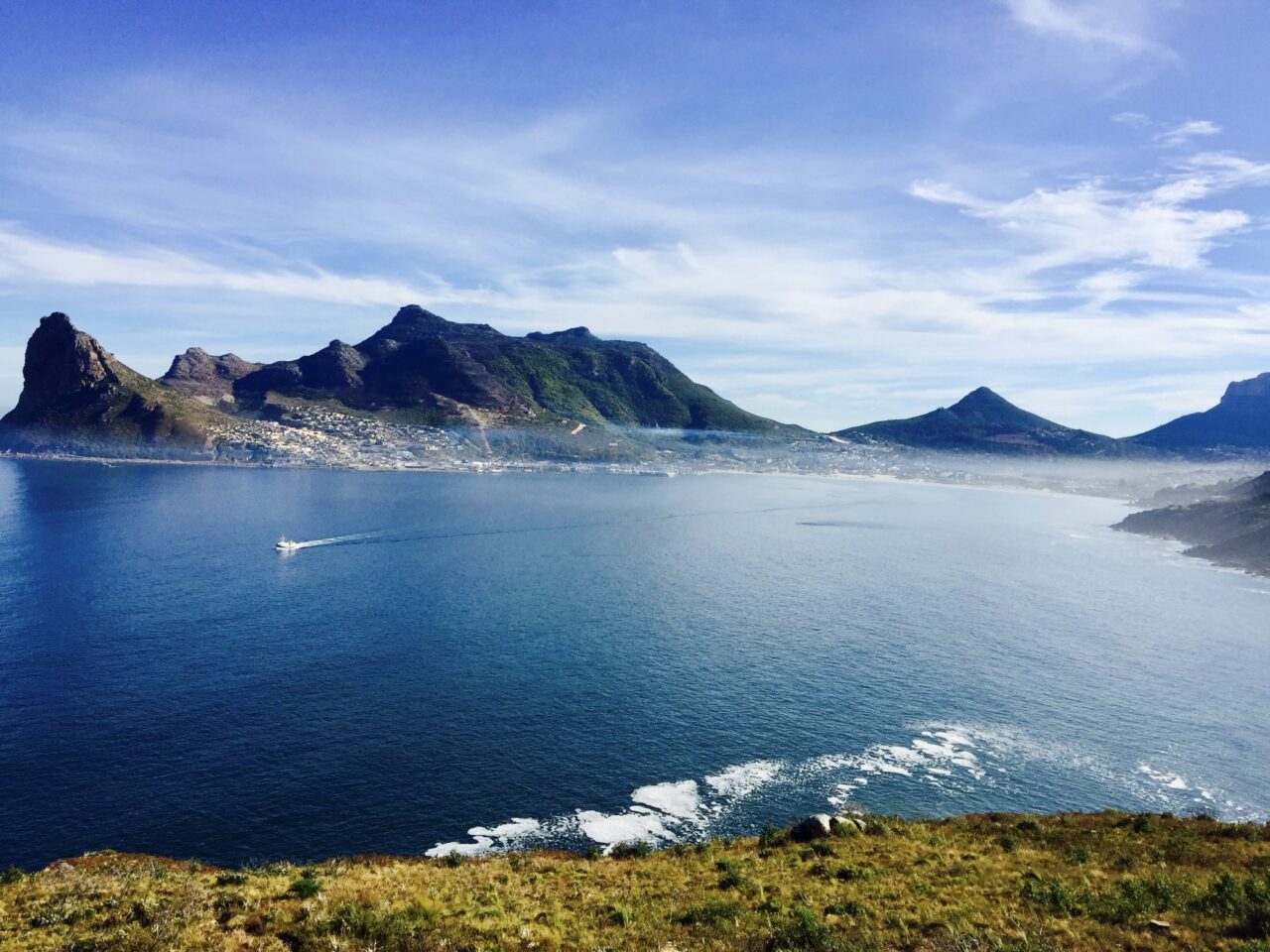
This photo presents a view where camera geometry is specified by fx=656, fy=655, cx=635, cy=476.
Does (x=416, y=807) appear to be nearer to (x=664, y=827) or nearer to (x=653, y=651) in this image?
(x=664, y=827)

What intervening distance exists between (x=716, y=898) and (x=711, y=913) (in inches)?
102

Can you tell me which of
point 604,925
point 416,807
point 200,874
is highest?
point 604,925

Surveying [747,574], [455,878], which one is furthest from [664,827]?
[747,574]

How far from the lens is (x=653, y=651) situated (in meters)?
90.2

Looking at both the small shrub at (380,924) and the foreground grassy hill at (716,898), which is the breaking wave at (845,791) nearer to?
the foreground grassy hill at (716,898)

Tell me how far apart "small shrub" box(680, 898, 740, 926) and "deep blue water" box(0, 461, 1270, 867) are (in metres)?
18.5

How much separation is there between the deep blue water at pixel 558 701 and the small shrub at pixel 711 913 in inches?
728

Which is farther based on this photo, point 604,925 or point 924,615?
point 924,615

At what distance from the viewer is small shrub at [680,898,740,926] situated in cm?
3038

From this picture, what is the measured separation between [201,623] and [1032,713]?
108 m

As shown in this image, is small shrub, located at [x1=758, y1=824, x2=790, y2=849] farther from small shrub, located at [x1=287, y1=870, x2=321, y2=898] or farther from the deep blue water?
small shrub, located at [x1=287, y1=870, x2=321, y2=898]

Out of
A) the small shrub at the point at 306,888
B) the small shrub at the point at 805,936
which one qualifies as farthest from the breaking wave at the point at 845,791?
the small shrub at the point at 805,936

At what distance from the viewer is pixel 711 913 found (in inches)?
1226

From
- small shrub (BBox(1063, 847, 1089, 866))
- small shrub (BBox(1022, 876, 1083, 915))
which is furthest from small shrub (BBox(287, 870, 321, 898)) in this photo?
small shrub (BBox(1063, 847, 1089, 866))
